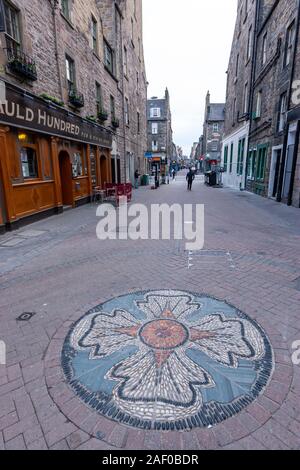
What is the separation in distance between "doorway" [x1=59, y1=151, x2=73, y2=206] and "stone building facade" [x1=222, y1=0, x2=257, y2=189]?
46.3 feet

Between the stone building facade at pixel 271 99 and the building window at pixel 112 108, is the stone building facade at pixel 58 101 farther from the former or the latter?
the stone building facade at pixel 271 99

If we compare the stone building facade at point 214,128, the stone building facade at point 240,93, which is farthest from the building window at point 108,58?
the stone building facade at point 214,128

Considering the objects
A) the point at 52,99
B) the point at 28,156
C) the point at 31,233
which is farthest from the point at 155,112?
the point at 31,233

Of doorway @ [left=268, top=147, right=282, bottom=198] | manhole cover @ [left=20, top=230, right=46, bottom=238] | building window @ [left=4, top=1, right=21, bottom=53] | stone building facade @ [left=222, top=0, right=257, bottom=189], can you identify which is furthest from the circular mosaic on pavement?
stone building facade @ [left=222, top=0, right=257, bottom=189]

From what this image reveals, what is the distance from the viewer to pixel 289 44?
39.9 ft

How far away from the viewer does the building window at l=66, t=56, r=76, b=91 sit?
11470 millimetres

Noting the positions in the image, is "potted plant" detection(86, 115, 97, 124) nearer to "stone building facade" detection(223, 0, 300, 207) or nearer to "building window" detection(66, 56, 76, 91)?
"building window" detection(66, 56, 76, 91)

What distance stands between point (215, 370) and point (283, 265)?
3448mm

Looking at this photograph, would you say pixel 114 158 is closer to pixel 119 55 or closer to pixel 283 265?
pixel 119 55

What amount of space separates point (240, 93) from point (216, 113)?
108 ft

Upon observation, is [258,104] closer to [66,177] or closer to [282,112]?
[282,112]

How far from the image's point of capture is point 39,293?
4.05 meters
